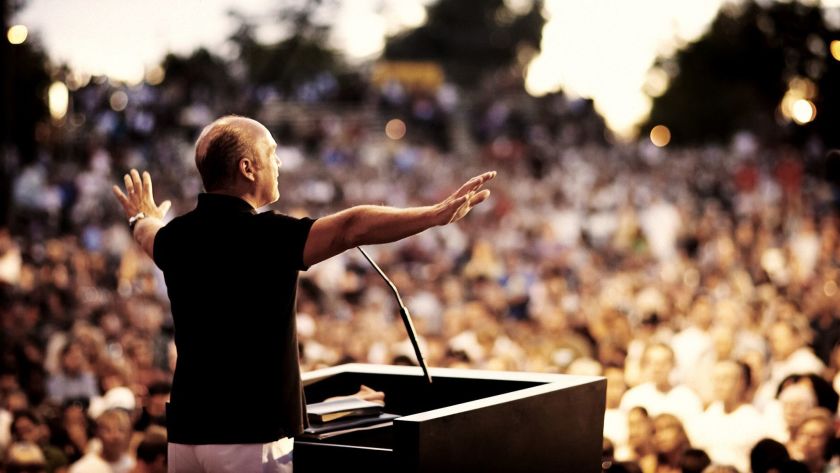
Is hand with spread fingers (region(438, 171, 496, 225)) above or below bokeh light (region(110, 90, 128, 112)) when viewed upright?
below

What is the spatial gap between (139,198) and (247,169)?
0.70 m

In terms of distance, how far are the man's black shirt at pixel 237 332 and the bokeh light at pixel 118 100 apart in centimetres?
1203

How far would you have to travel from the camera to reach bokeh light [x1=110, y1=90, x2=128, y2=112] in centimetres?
1405

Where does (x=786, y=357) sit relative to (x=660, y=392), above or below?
above

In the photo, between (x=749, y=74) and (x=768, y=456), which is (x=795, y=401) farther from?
(x=749, y=74)

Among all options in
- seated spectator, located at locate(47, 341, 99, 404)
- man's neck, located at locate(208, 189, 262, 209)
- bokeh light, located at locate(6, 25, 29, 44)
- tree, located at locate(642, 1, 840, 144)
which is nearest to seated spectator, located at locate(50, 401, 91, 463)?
seated spectator, located at locate(47, 341, 99, 404)

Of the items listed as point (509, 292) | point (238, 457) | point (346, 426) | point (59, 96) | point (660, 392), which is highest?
point (59, 96)

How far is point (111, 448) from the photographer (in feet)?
20.7

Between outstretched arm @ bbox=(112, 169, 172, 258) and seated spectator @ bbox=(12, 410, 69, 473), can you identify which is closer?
outstretched arm @ bbox=(112, 169, 172, 258)

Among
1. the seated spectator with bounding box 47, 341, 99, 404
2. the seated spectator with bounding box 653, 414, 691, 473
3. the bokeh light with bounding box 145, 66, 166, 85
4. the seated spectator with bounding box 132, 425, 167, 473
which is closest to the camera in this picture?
the seated spectator with bounding box 132, 425, 167, 473

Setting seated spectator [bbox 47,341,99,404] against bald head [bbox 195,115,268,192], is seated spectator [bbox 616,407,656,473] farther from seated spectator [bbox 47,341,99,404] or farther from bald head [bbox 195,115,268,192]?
seated spectator [bbox 47,341,99,404]

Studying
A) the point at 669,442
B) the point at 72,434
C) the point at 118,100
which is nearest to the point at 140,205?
the point at 669,442

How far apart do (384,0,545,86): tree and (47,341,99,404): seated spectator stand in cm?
5746

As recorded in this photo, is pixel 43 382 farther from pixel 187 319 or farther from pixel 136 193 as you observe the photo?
pixel 187 319
